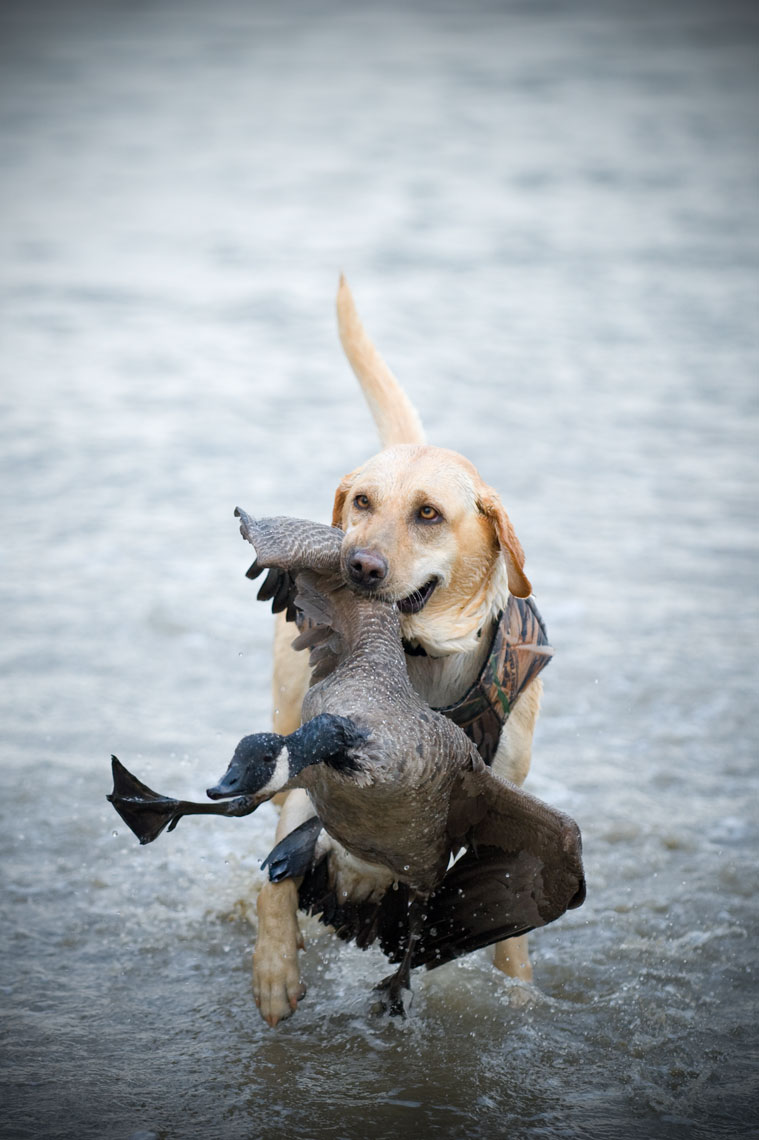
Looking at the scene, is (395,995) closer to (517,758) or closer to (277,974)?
(277,974)

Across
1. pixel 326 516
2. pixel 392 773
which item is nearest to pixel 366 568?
pixel 392 773

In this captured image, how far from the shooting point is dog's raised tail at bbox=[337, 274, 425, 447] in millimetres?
4051

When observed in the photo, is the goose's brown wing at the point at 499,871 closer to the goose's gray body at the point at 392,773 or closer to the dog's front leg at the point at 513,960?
the goose's gray body at the point at 392,773

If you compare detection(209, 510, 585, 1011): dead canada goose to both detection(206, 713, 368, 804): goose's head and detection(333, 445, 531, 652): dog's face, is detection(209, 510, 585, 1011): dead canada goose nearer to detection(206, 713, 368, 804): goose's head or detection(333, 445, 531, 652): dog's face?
detection(206, 713, 368, 804): goose's head

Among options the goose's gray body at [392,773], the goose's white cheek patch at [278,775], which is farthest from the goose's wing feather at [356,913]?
the goose's white cheek patch at [278,775]

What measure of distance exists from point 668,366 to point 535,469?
2502mm

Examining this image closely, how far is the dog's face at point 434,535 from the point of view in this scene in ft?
9.95

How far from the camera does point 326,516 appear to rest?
717 cm

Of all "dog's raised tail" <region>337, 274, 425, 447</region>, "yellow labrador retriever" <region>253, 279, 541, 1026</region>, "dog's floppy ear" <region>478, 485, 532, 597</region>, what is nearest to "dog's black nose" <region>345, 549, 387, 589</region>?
"yellow labrador retriever" <region>253, 279, 541, 1026</region>

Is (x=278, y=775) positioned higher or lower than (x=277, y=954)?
higher

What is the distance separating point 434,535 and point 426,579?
0.35ft

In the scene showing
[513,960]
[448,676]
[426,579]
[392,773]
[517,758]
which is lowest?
[513,960]

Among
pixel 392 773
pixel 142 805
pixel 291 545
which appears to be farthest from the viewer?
pixel 291 545

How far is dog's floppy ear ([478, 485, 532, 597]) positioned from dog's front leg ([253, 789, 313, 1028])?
968 millimetres
